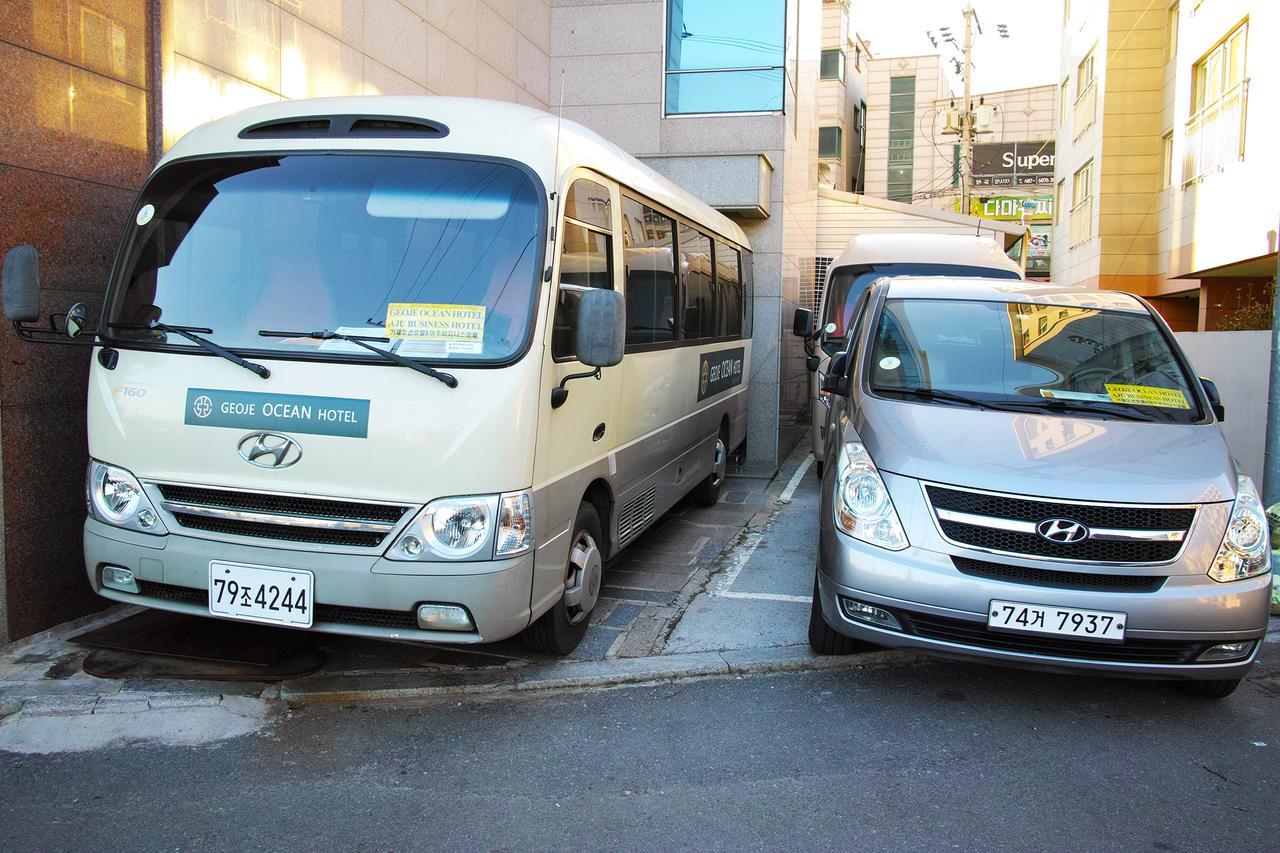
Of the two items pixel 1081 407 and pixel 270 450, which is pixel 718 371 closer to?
pixel 1081 407

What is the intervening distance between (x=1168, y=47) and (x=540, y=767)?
24.2 m

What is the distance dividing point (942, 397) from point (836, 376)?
0.96m

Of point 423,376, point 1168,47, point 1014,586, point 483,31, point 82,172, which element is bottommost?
point 1014,586

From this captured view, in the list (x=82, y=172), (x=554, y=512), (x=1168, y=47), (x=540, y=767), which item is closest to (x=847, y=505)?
(x=554, y=512)

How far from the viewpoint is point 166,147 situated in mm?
5406

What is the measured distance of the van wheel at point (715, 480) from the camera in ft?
27.5

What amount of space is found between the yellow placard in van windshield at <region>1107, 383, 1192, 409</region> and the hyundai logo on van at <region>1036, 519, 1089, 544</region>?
1.08 metres

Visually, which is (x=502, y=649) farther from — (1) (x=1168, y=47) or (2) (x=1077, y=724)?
(1) (x=1168, y=47)

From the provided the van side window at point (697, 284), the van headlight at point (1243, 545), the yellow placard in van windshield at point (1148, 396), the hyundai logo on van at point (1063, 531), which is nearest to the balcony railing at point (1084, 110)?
the van side window at point (697, 284)

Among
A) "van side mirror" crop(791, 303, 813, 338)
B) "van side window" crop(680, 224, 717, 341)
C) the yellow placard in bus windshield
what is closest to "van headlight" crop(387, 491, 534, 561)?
the yellow placard in bus windshield

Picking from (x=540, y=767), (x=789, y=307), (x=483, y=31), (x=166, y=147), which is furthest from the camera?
(x=789, y=307)

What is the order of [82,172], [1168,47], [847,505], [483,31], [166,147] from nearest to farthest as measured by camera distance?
[847,505], [82,172], [166,147], [483,31], [1168,47]

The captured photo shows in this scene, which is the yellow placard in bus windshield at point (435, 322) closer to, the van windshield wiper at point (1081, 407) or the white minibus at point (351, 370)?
the white minibus at point (351, 370)

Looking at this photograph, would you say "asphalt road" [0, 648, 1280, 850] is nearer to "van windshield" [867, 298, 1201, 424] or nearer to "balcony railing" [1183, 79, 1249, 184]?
"van windshield" [867, 298, 1201, 424]
